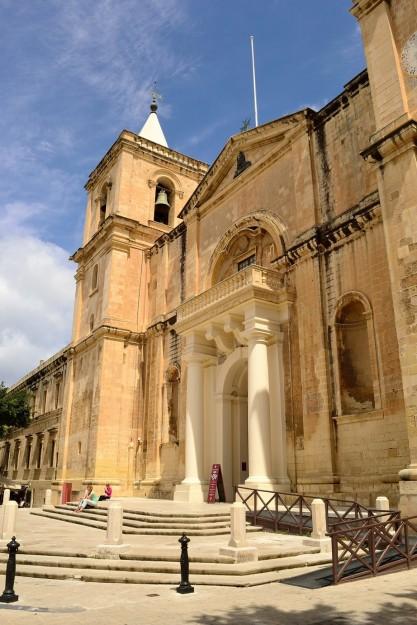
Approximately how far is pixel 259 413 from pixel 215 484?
3676mm

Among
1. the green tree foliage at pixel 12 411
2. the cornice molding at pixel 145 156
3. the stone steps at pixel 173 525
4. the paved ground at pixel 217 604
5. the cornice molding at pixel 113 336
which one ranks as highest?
the cornice molding at pixel 145 156

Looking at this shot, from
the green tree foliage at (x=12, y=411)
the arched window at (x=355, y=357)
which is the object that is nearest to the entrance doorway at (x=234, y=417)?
the arched window at (x=355, y=357)

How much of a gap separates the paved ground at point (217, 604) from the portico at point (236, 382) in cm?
845

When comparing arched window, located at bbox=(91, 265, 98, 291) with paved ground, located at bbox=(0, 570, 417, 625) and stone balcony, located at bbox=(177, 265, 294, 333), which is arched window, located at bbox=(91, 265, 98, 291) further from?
paved ground, located at bbox=(0, 570, 417, 625)

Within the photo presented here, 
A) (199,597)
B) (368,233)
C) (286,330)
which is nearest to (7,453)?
(286,330)

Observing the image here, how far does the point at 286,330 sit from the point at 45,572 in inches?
444

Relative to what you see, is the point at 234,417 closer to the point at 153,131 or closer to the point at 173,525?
the point at 173,525

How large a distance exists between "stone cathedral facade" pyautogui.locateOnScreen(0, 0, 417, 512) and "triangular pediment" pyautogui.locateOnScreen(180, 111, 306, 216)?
0.27 ft

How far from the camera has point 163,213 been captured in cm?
3303

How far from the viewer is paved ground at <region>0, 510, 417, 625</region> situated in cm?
Answer: 586

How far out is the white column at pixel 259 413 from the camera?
53.5ft

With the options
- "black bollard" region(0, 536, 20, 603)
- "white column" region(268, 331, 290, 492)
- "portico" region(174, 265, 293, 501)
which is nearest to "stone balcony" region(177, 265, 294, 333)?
"portico" region(174, 265, 293, 501)

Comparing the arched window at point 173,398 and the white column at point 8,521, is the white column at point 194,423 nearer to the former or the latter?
the arched window at point 173,398

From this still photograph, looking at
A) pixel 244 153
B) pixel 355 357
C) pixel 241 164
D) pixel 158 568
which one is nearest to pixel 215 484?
pixel 355 357
